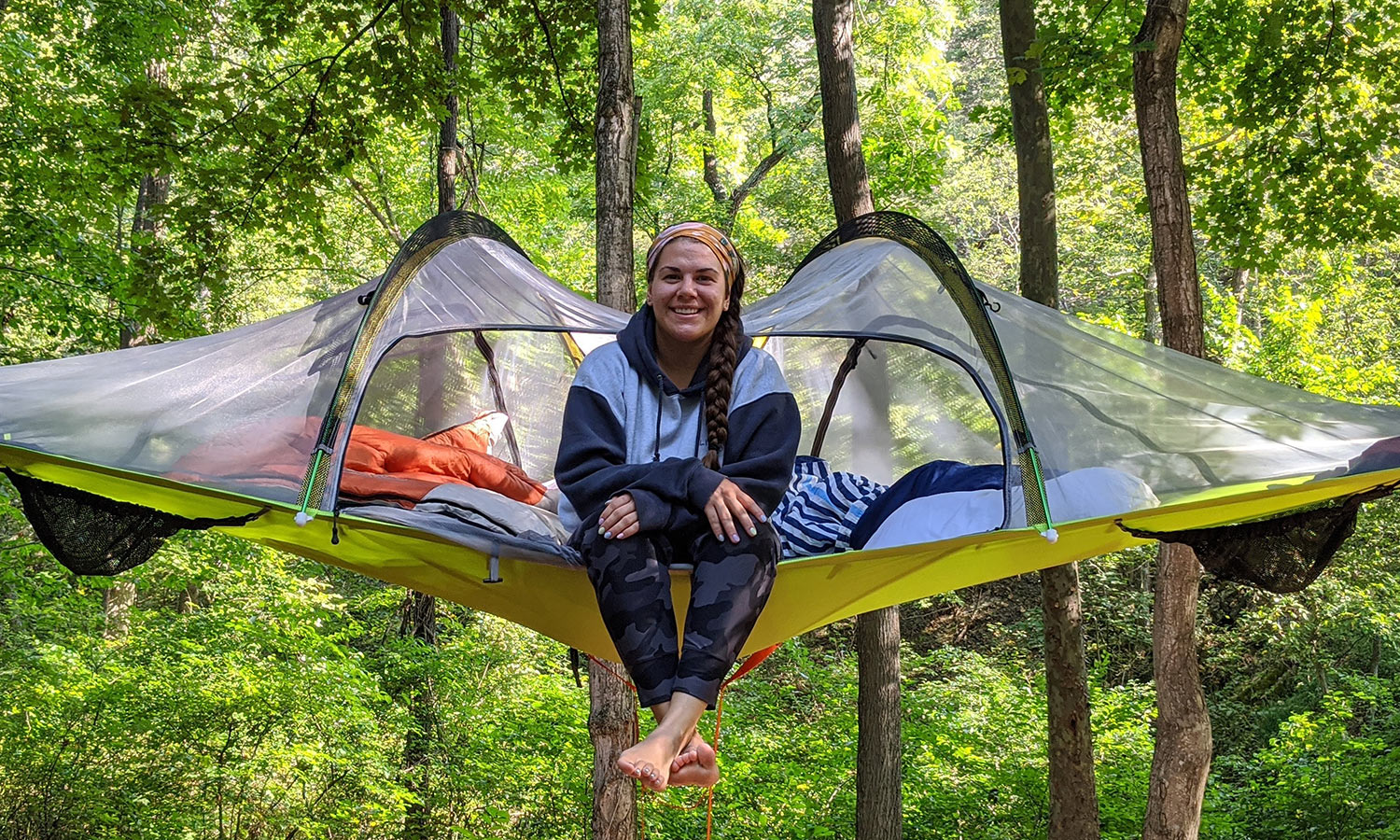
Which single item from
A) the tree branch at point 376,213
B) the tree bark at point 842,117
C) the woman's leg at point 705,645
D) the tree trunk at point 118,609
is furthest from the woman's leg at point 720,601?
the tree branch at point 376,213

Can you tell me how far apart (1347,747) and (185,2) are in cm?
689

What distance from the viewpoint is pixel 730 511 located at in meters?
1.57

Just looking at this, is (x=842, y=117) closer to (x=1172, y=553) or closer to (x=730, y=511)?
(x=1172, y=553)

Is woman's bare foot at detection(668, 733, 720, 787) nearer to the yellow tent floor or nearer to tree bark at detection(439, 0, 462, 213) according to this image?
the yellow tent floor

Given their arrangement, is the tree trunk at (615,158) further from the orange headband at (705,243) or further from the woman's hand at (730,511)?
the woman's hand at (730,511)

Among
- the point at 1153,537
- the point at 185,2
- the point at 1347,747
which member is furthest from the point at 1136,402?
the point at 185,2

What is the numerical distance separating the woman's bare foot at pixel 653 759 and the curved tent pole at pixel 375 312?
67cm

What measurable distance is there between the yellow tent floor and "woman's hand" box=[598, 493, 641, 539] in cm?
14

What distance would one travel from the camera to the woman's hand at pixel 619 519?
1.56 m

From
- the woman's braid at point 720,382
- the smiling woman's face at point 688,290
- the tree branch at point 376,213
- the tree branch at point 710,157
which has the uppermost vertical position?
the tree branch at point 710,157

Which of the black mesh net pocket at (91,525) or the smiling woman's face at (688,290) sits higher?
the smiling woman's face at (688,290)

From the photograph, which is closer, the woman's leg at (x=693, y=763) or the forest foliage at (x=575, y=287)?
the woman's leg at (x=693, y=763)

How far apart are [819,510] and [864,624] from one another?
6.99 feet

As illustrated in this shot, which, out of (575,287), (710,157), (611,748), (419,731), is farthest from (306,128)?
(710,157)
